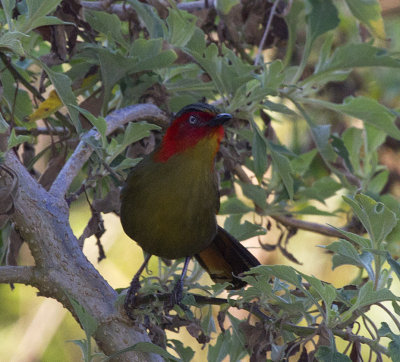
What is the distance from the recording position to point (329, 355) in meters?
1.99

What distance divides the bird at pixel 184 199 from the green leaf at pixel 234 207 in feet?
0.73

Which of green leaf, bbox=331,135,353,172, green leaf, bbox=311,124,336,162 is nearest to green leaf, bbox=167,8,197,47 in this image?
green leaf, bbox=311,124,336,162

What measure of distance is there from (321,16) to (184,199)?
1.01 metres

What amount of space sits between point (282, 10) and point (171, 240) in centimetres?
144

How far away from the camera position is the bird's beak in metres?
2.81

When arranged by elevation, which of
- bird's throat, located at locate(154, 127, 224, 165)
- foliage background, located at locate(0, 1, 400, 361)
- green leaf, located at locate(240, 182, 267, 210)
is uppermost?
bird's throat, located at locate(154, 127, 224, 165)

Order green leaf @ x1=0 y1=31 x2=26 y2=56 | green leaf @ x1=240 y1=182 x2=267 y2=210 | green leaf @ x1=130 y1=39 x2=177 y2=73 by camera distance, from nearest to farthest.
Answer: green leaf @ x1=0 y1=31 x2=26 y2=56 → green leaf @ x1=130 y1=39 x2=177 y2=73 → green leaf @ x1=240 y1=182 x2=267 y2=210

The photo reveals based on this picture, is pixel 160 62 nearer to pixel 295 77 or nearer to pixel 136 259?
pixel 295 77

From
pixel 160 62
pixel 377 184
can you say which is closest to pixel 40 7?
pixel 160 62

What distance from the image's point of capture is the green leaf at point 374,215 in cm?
207

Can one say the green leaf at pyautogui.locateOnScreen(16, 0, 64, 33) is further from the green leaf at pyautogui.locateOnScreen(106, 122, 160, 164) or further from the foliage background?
the foliage background

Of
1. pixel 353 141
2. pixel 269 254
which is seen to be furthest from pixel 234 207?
pixel 269 254

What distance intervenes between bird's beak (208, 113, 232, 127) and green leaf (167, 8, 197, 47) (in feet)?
1.12

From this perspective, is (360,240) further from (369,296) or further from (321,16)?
(321,16)
